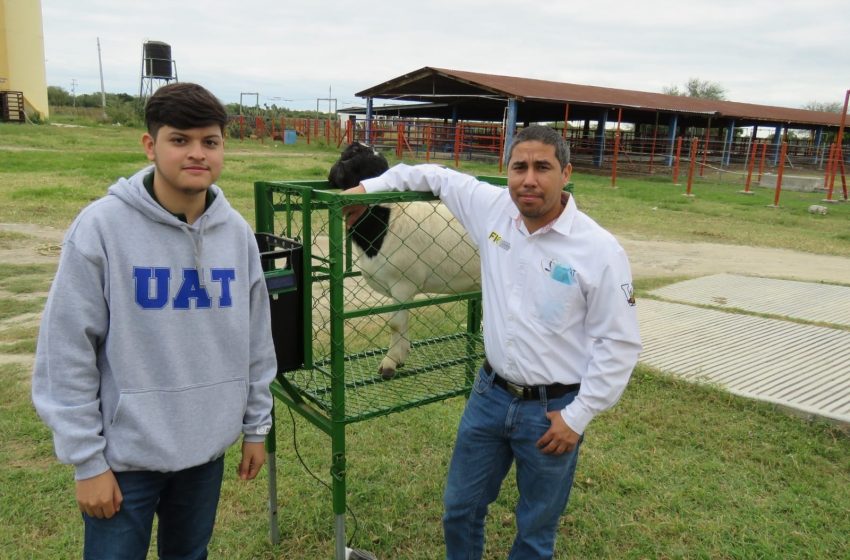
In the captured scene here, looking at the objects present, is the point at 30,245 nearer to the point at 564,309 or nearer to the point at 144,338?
the point at 144,338

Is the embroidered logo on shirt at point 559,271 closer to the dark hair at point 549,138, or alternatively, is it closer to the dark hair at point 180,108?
the dark hair at point 549,138

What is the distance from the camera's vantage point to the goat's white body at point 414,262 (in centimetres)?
321

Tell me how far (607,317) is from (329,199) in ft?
3.13

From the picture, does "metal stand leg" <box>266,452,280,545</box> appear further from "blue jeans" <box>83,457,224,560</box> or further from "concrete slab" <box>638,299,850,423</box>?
"concrete slab" <box>638,299,850,423</box>

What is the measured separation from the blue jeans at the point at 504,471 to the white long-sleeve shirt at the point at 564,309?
10 centimetres

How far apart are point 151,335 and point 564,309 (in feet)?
3.72

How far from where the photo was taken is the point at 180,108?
1535 millimetres

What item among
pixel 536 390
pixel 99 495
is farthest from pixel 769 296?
pixel 99 495

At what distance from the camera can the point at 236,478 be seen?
3051 millimetres

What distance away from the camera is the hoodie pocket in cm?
155

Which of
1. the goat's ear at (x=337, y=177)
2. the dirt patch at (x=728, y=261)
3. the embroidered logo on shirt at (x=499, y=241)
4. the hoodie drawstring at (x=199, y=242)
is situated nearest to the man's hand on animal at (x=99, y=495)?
the hoodie drawstring at (x=199, y=242)

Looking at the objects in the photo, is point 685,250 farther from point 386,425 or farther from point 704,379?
point 386,425

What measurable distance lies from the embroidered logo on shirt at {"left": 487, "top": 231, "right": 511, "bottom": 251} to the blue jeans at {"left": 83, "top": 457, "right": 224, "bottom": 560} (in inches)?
42.2

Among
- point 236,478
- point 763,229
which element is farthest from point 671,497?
point 763,229
